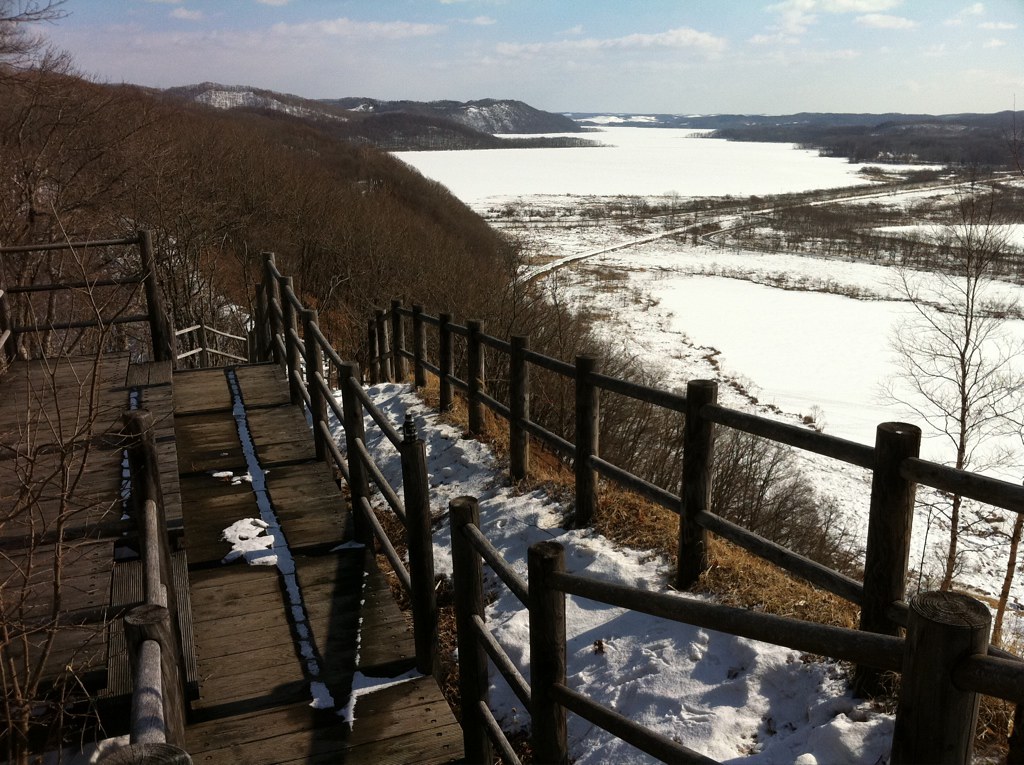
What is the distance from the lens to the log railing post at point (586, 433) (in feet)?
19.7

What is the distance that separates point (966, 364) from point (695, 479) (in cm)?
1169

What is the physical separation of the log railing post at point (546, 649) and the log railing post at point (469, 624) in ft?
2.12

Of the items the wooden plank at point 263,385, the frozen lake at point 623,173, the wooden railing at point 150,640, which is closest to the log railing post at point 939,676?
the wooden railing at point 150,640

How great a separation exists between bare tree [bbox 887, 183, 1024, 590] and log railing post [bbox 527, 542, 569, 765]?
8.29 meters

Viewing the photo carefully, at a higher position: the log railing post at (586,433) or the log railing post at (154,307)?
the log railing post at (154,307)

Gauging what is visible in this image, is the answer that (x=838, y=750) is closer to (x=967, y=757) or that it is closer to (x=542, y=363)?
(x=967, y=757)

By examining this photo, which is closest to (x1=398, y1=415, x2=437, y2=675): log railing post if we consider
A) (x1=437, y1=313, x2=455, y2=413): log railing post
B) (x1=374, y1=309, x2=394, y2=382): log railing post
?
(x1=437, y1=313, x2=455, y2=413): log railing post

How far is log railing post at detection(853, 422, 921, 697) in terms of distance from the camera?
3324 mm

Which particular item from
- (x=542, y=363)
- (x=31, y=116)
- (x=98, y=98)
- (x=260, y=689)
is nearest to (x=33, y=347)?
(x=31, y=116)

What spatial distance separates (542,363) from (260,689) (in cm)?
368

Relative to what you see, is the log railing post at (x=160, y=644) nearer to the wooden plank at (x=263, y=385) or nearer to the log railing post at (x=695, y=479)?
the log railing post at (x=695, y=479)

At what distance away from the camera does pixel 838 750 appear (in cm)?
328

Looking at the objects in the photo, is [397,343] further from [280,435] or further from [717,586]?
[717,586]

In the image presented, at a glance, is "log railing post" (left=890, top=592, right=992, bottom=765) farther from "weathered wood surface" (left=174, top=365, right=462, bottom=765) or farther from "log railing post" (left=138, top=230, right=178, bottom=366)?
"log railing post" (left=138, top=230, right=178, bottom=366)
